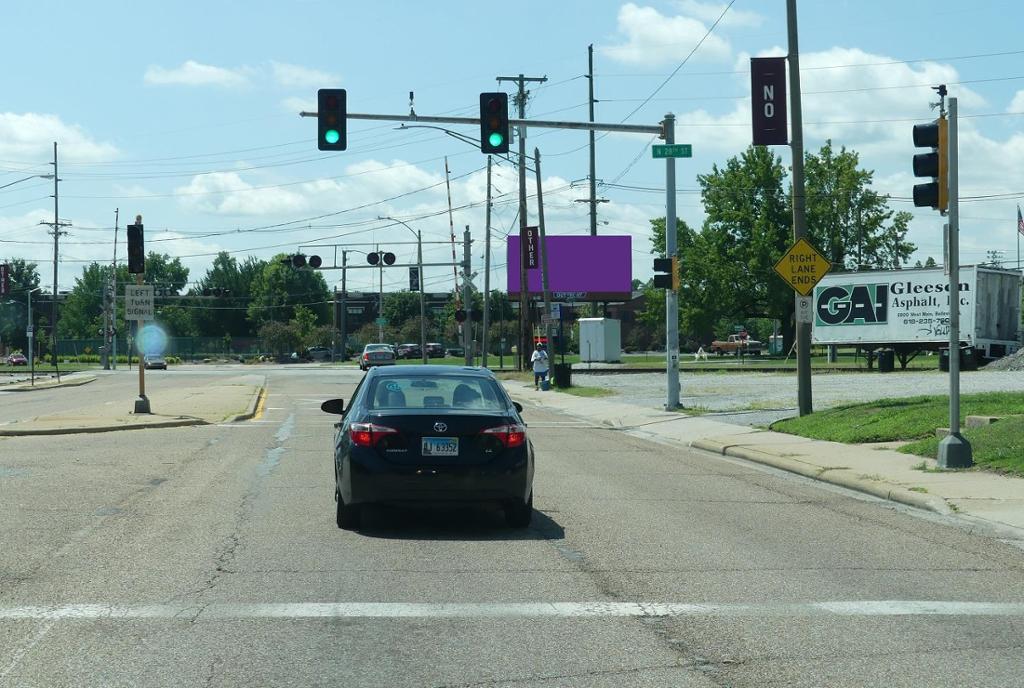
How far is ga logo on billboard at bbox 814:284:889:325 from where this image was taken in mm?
50688

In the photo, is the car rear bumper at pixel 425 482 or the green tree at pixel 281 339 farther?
the green tree at pixel 281 339

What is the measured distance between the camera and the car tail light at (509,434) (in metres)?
10.5

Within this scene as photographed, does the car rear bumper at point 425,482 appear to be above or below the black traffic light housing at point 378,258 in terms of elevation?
below

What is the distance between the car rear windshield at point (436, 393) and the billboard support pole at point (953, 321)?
6.43 m

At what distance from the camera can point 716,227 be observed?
80.0m

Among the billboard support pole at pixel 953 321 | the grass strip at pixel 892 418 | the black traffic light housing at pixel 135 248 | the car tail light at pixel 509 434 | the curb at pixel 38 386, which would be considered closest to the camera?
the car tail light at pixel 509 434

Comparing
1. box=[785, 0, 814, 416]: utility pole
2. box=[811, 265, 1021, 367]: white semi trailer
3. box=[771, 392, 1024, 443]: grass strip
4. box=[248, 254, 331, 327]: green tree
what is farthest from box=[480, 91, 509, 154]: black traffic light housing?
box=[248, 254, 331, 327]: green tree

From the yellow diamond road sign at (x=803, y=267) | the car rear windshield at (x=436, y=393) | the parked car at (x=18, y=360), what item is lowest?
the parked car at (x=18, y=360)

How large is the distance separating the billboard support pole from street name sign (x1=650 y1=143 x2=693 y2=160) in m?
11.4

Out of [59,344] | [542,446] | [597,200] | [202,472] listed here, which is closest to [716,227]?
[597,200]

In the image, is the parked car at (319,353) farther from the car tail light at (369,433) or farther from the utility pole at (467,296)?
the car tail light at (369,433)

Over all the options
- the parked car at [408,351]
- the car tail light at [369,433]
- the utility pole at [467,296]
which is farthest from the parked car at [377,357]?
the car tail light at [369,433]

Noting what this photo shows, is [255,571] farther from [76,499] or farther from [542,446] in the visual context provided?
[542,446]

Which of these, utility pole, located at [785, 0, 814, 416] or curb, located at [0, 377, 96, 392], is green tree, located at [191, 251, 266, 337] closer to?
curb, located at [0, 377, 96, 392]
